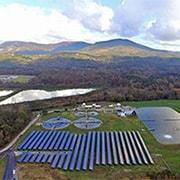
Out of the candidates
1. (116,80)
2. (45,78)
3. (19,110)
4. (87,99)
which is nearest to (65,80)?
(45,78)

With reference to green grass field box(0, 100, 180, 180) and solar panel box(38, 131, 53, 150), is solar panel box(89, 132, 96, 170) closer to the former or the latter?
green grass field box(0, 100, 180, 180)

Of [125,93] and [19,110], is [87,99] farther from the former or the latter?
[19,110]

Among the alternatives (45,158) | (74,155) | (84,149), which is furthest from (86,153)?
(45,158)

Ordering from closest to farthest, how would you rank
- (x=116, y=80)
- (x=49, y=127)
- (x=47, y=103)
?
(x=49, y=127) < (x=47, y=103) < (x=116, y=80)

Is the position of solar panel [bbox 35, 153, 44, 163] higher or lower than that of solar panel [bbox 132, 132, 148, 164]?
lower

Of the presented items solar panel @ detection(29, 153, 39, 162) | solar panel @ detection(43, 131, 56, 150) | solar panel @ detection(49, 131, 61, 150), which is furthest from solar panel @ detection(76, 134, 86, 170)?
solar panel @ detection(29, 153, 39, 162)

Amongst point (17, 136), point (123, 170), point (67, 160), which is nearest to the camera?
point (123, 170)

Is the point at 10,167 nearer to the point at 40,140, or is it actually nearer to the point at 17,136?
the point at 40,140
